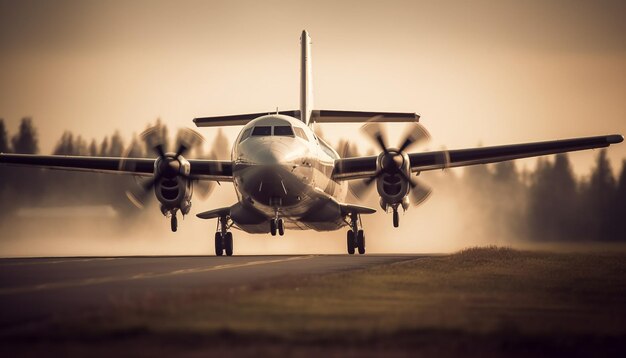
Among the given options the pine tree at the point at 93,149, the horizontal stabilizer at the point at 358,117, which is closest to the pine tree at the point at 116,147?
the pine tree at the point at 93,149

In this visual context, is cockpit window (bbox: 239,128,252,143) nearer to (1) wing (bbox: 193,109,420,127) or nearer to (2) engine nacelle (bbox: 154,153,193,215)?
(2) engine nacelle (bbox: 154,153,193,215)

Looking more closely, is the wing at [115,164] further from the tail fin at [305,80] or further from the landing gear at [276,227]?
the tail fin at [305,80]

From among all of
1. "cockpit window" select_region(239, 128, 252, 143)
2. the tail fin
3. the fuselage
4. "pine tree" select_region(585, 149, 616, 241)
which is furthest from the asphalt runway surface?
"pine tree" select_region(585, 149, 616, 241)

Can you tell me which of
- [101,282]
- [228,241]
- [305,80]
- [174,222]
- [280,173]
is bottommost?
[101,282]

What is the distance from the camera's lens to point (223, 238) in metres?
37.8

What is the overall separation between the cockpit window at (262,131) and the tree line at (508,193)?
2743 centimetres

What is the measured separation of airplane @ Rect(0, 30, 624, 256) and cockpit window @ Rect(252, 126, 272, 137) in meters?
0.04

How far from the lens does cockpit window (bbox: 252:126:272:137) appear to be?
1334 inches

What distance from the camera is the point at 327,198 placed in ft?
124

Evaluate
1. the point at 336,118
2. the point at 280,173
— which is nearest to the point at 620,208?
the point at 336,118

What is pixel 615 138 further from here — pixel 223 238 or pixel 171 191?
pixel 171 191

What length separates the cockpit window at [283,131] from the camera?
112ft

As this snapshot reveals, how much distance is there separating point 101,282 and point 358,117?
83.0ft

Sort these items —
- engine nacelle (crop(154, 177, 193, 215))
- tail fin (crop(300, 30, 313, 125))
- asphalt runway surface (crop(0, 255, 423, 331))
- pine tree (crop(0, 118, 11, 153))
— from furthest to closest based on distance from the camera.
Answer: pine tree (crop(0, 118, 11, 153)), tail fin (crop(300, 30, 313, 125)), engine nacelle (crop(154, 177, 193, 215)), asphalt runway surface (crop(0, 255, 423, 331))
